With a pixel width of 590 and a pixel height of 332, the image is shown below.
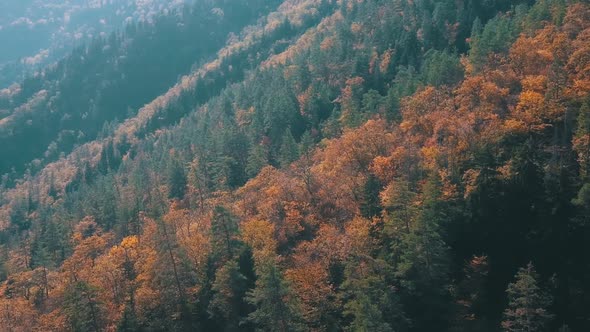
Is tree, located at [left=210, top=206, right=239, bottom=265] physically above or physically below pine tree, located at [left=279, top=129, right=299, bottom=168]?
below

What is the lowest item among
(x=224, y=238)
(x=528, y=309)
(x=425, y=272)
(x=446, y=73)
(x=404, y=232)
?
(x=528, y=309)

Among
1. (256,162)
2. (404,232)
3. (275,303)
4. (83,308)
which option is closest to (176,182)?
(256,162)

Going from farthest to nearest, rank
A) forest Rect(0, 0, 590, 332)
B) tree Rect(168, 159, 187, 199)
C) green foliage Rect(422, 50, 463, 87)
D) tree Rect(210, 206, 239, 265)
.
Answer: tree Rect(168, 159, 187, 199) → green foliage Rect(422, 50, 463, 87) → tree Rect(210, 206, 239, 265) → forest Rect(0, 0, 590, 332)

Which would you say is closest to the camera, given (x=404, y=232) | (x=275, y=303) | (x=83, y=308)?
(x=275, y=303)

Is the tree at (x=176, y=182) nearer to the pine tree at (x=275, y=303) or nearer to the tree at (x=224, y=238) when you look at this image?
the tree at (x=224, y=238)

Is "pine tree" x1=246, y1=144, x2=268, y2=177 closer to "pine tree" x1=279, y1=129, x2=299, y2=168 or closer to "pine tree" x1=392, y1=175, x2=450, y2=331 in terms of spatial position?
"pine tree" x1=279, y1=129, x2=299, y2=168

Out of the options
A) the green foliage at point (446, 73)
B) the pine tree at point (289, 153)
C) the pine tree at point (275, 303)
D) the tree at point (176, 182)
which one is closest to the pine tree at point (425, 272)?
the pine tree at point (275, 303)

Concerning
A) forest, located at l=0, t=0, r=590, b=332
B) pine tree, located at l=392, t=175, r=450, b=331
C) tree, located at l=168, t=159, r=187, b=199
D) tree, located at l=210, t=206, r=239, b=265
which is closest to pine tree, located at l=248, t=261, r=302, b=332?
forest, located at l=0, t=0, r=590, b=332

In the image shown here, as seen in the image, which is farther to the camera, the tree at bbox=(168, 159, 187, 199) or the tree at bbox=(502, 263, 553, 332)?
the tree at bbox=(168, 159, 187, 199)

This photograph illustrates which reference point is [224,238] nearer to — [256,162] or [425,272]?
[425,272]

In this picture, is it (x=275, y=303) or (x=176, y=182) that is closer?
(x=275, y=303)

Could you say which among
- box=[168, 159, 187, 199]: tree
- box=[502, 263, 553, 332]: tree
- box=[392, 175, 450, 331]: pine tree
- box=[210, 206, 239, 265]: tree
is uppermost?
box=[168, 159, 187, 199]: tree

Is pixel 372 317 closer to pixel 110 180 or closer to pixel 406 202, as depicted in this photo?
pixel 406 202
